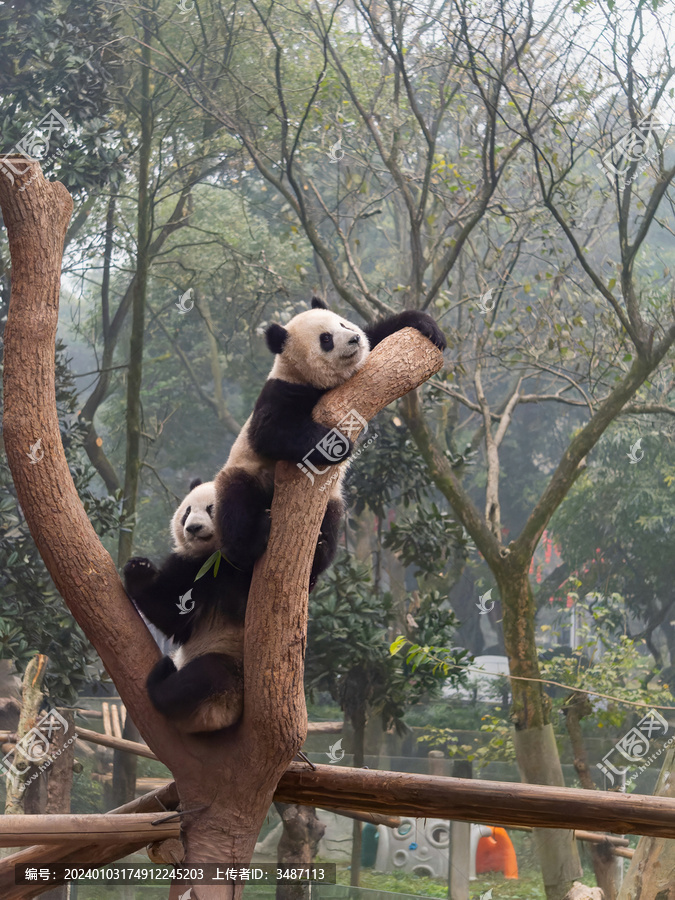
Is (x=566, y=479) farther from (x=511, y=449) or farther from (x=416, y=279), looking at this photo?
(x=511, y=449)

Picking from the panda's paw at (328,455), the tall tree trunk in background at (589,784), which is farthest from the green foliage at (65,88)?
the tall tree trunk in background at (589,784)

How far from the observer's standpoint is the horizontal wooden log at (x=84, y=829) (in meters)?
1.96

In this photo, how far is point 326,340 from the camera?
2650 millimetres

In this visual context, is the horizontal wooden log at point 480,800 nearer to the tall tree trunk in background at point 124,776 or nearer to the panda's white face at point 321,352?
the panda's white face at point 321,352

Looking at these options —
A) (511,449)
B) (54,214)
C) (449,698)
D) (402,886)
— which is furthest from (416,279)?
(511,449)

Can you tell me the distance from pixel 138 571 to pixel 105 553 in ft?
1.42

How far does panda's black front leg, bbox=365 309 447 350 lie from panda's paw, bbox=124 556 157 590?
3.63ft

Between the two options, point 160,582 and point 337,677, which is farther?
point 337,677

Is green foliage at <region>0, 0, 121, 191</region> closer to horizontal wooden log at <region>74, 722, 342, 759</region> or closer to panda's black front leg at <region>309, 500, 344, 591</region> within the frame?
horizontal wooden log at <region>74, 722, 342, 759</region>

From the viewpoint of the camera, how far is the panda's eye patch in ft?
8.64

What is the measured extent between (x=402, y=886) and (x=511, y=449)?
32.8ft

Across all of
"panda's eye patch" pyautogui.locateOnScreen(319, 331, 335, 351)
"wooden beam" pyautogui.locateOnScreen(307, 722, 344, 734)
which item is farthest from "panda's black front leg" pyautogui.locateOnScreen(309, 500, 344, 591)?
Result: "wooden beam" pyautogui.locateOnScreen(307, 722, 344, 734)

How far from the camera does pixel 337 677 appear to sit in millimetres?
5793

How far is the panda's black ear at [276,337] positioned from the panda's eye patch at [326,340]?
6.0 inches
